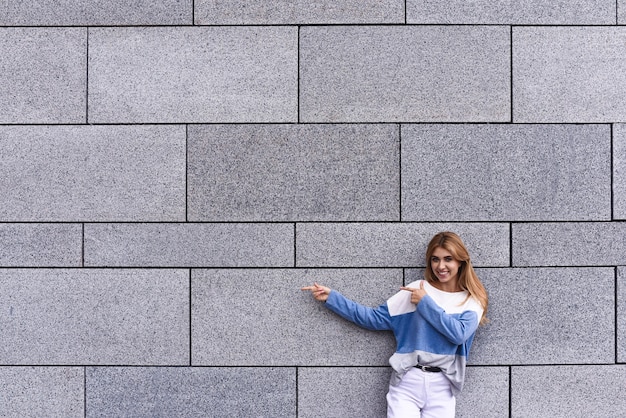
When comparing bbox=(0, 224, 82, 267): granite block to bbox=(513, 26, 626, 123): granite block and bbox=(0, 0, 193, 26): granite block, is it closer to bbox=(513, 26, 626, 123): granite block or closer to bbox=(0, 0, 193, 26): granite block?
bbox=(0, 0, 193, 26): granite block

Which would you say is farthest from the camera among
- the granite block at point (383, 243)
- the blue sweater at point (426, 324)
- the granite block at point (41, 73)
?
the granite block at point (41, 73)

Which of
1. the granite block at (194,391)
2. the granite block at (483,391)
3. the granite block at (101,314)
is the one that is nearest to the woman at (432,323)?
the granite block at (483,391)

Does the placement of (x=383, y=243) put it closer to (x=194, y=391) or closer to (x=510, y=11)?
(x=194, y=391)

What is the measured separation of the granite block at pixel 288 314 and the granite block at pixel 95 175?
859 millimetres

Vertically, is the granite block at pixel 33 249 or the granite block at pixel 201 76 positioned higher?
the granite block at pixel 201 76

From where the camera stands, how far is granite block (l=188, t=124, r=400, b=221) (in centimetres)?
531

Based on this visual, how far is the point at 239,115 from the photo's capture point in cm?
535

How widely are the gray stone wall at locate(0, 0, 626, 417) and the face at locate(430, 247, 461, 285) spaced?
0.31 meters

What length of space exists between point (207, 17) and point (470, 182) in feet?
9.80

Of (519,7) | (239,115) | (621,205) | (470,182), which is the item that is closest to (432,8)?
(519,7)

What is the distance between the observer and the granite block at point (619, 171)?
17.4 ft

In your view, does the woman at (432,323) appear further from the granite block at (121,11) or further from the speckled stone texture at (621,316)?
the granite block at (121,11)

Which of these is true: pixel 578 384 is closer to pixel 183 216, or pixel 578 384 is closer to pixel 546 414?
pixel 546 414

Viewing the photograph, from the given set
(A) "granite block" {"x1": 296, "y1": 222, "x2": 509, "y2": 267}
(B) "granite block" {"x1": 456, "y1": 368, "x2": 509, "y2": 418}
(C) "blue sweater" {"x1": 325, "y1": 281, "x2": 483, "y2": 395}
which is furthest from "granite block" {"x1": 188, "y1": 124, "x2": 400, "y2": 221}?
(B) "granite block" {"x1": 456, "y1": 368, "x2": 509, "y2": 418}
